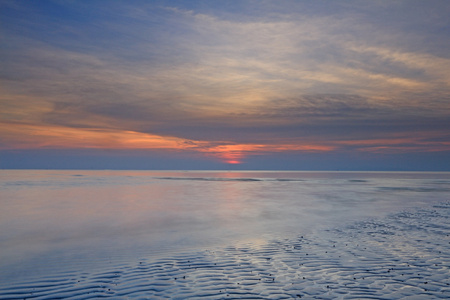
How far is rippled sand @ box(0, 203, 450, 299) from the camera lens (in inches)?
336

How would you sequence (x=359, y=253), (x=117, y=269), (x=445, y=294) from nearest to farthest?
(x=445, y=294) < (x=117, y=269) < (x=359, y=253)

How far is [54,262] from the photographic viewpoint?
11594 millimetres

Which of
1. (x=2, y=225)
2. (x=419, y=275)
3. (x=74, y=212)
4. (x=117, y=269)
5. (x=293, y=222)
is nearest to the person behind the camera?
(x=419, y=275)

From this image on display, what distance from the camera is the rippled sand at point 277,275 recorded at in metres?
8.55

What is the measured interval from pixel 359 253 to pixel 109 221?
51.5 feet

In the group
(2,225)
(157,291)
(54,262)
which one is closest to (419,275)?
(157,291)

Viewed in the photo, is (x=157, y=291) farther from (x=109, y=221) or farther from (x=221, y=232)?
(x=109, y=221)

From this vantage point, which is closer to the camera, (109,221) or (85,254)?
(85,254)

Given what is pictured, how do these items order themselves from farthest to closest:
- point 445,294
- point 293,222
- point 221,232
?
point 293,222 < point 221,232 < point 445,294

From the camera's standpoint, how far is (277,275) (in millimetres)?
10008

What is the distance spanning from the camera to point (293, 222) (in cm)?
2084

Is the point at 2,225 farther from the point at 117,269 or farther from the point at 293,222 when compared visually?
the point at 293,222

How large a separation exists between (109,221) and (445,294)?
61.4ft

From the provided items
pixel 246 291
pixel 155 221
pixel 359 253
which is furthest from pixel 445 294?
pixel 155 221
